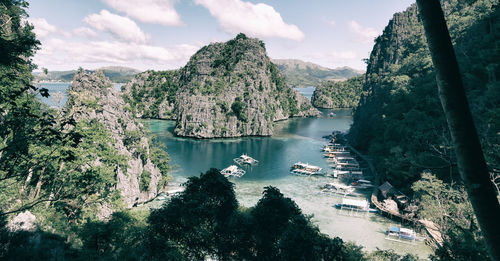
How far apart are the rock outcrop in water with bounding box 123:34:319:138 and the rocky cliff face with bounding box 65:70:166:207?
145ft

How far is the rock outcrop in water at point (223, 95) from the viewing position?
8712 cm

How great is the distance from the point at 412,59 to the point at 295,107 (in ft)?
256

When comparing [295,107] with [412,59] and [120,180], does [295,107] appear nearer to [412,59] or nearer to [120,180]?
[412,59]

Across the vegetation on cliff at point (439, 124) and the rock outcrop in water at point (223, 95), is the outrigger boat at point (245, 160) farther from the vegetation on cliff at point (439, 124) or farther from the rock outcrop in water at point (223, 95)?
the rock outcrop in water at point (223, 95)

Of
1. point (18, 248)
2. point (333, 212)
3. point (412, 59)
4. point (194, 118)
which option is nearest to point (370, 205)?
point (333, 212)

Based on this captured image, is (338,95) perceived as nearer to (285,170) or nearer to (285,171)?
(285,170)

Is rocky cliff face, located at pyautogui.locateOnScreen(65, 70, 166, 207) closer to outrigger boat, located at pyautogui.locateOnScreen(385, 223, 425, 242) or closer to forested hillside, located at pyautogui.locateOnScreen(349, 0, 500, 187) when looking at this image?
forested hillside, located at pyautogui.locateOnScreen(349, 0, 500, 187)

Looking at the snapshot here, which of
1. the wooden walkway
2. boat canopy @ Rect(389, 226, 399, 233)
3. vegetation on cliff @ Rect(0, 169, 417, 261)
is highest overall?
vegetation on cliff @ Rect(0, 169, 417, 261)

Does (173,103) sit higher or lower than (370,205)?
higher

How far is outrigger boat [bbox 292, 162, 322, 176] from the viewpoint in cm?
5065

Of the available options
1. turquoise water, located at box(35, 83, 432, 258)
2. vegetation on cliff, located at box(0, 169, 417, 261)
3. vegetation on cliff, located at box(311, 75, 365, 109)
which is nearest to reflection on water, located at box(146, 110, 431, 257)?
turquoise water, located at box(35, 83, 432, 258)

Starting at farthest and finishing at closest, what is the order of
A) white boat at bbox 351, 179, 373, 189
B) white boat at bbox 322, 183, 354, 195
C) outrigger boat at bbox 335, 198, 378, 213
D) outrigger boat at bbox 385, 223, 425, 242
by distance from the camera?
white boat at bbox 351, 179, 373, 189 → white boat at bbox 322, 183, 354, 195 → outrigger boat at bbox 335, 198, 378, 213 → outrigger boat at bbox 385, 223, 425, 242

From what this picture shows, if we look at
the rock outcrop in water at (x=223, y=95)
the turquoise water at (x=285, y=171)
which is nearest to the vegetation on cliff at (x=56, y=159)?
the turquoise water at (x=285, y=171)

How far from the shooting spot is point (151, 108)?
124750 mm
